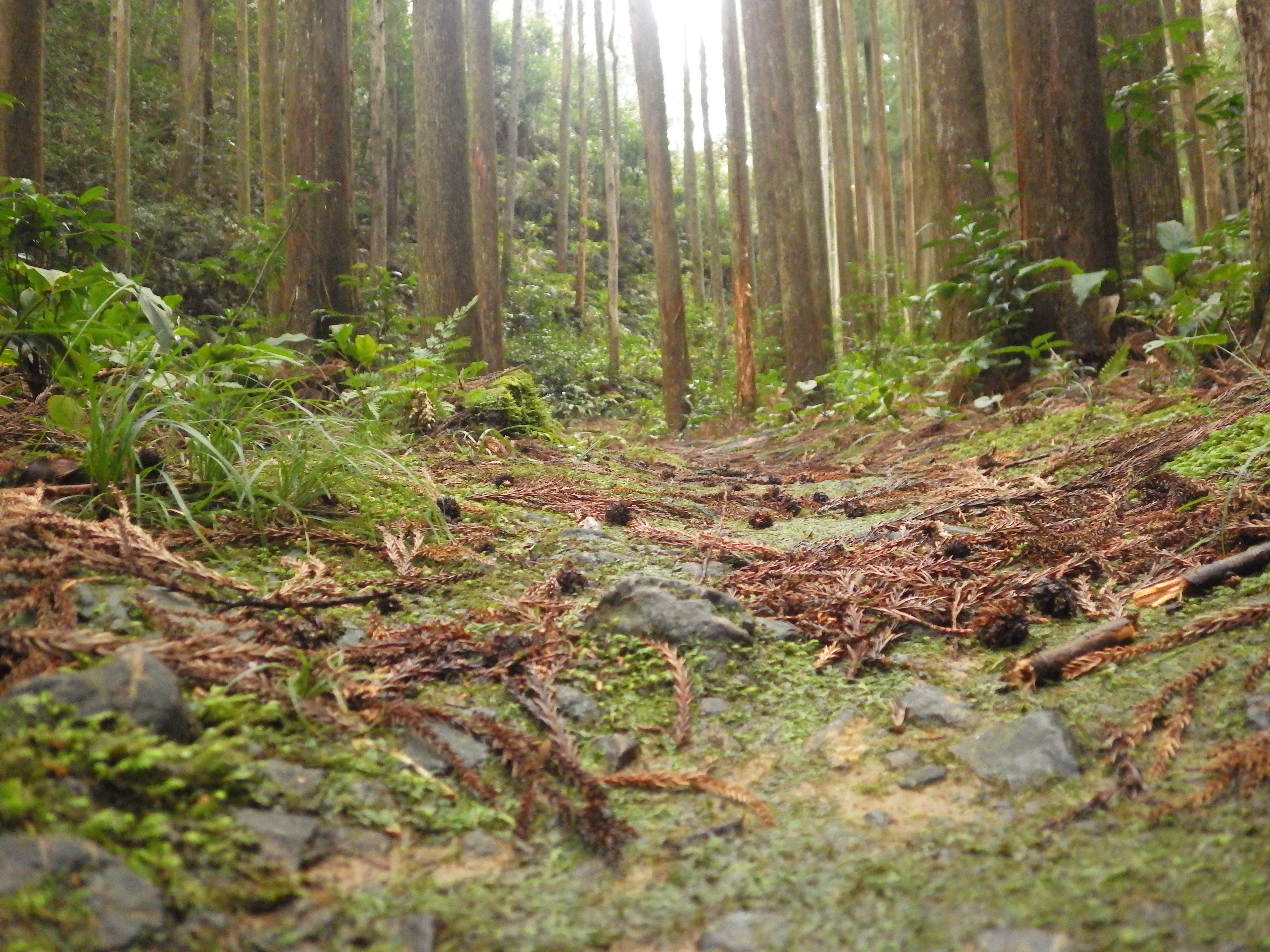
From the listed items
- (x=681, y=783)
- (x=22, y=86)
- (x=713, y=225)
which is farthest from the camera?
(x=713, y=225)

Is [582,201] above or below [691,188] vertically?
above

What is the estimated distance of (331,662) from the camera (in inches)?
61.1

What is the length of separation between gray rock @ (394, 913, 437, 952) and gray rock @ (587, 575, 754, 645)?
919mm

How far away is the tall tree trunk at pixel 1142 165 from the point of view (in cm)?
582

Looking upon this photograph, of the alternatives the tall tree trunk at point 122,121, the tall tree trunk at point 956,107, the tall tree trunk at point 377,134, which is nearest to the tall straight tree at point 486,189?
the tall tree trunk at point 122,121

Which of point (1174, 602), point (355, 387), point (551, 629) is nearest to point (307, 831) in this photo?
point (551, 629)

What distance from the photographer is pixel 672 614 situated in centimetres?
190

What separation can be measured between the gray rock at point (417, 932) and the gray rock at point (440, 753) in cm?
34

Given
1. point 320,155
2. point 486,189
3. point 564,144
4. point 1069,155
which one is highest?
point 564,144

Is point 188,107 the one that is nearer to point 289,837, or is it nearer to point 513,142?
point 513,142

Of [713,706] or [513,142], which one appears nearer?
[713,706]

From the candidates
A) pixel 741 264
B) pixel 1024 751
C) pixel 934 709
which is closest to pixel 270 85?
pixel 741 264

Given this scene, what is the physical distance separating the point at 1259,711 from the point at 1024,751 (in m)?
0.36

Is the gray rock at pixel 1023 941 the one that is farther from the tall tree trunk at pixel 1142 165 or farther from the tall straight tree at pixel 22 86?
the tall tree trunk at pixel 1142 165
